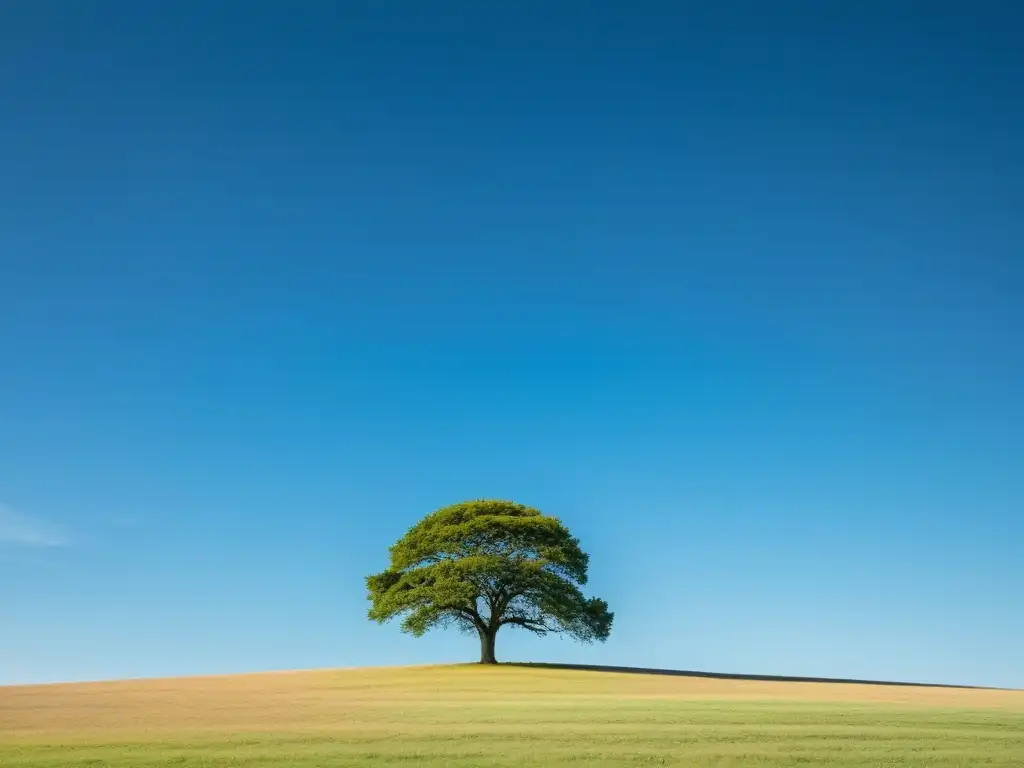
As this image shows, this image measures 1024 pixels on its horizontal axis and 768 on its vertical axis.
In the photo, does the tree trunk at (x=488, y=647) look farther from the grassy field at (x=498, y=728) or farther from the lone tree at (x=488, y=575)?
the grassy field at (x=498, y=728)

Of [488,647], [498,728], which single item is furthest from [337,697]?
[488,647]

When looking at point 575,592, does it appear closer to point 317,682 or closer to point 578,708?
point 317,682

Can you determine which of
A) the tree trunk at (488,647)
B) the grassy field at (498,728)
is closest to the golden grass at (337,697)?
the grassy field at (498,728)

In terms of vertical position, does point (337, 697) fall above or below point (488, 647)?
below

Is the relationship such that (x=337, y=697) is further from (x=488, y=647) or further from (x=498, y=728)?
(x=488, y=647)

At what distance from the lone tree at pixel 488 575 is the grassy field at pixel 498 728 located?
1504cm

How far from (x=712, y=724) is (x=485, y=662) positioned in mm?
34340

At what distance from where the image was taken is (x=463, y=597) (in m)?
52.7

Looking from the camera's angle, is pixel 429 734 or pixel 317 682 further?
pixel 317 682

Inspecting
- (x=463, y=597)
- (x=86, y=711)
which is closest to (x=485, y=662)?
(x=463, y=597)

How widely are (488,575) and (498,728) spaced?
108ft

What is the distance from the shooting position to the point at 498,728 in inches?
832

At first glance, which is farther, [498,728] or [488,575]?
[488,575]

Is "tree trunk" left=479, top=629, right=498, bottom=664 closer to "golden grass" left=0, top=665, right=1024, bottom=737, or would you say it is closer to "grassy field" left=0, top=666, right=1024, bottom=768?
"golden grass" left=0, top=665, right=1024, bottom=737
